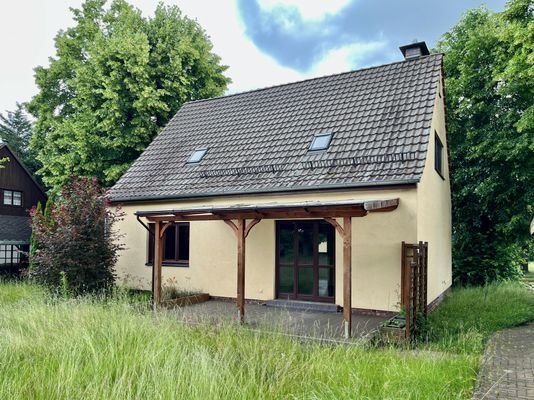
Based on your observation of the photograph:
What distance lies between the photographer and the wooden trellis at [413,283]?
674cm

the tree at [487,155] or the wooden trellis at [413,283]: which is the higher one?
the tree at [487,155]

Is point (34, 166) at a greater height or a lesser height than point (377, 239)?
greater

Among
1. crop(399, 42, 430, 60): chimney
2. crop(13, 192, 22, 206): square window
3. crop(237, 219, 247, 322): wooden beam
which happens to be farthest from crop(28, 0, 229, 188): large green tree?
crop(237, 219, 247, 322): wooden beam

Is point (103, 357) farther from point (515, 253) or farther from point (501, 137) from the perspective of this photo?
point (515, 253)

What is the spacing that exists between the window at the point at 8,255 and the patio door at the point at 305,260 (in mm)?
16167

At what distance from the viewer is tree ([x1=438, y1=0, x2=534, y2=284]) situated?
12.7 metres

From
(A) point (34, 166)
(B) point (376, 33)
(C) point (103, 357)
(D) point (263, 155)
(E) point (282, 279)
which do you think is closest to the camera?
(C) point (103, 357)

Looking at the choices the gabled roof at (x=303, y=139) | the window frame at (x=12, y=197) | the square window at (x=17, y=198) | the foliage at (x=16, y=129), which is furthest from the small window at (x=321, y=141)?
the foliage at (x=16, y=129)

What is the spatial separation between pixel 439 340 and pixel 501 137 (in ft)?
28.9

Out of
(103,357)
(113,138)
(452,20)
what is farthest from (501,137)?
(113,138)

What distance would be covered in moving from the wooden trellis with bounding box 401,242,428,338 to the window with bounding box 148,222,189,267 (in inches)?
254

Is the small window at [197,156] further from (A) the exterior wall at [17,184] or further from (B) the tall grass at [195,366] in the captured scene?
(A) the exterior wall at [17,184]

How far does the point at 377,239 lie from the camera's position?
8.90 meters

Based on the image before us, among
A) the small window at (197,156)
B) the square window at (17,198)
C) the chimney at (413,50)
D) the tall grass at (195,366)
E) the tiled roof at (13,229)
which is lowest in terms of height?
the tall grass at (195,366)
